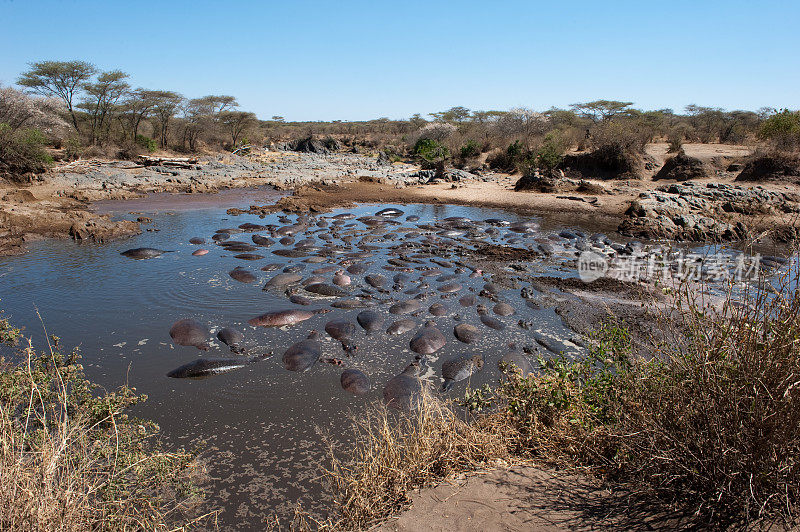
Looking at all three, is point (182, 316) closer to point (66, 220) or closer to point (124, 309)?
point (124, 309)

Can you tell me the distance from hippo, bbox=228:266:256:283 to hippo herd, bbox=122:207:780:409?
0.03 metres

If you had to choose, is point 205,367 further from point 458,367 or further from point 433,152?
point 433,152

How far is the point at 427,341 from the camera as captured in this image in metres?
7.50

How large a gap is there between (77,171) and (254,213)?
537 inches

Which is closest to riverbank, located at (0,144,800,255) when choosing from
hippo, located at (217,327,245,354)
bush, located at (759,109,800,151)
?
bush, located at (759,109,800,151)

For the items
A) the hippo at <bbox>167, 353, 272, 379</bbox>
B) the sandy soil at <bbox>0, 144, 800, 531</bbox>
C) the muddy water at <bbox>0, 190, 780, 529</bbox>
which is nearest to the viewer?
the sandy soil at <bbox>0, 144, 800, 531</bbox>

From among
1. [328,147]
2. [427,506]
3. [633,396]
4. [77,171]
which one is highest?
[328,147]

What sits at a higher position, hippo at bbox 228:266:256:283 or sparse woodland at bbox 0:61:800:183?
sparse woodland at bbox 0:61:800:183

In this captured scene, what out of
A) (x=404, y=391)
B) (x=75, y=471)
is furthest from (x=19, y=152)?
(x=75, y=471)

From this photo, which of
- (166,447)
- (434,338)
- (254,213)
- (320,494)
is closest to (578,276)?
(434,338)

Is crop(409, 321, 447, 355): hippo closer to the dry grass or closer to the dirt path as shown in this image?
the dry grass

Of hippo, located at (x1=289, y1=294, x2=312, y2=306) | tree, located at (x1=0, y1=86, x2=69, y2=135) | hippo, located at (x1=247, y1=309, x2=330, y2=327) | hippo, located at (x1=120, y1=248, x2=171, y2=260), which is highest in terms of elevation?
tree, located at (x1=0, y1=86, x2=69, y2=135)

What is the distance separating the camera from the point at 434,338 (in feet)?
25.0

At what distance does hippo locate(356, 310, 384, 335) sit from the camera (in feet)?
26.5
